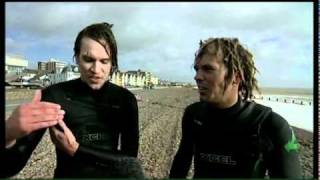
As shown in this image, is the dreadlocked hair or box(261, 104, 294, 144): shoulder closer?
box(261, 104, 294, 144): shoulder

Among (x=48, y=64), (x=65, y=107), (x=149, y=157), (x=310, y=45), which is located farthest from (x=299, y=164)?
(x=48, y=64)

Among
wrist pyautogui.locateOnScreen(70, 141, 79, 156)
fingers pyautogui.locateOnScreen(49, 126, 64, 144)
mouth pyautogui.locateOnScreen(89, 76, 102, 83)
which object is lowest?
wrist pyautogui.locateOnScreen(70, 141, 79, 156)

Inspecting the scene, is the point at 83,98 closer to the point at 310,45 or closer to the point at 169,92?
the point at 169,92

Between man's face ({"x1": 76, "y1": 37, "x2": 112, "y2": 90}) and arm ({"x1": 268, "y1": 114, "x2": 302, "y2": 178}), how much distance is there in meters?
1.15

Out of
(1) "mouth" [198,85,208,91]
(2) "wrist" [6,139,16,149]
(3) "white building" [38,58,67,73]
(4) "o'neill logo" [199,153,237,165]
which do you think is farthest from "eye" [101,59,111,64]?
(4) "o'neill logo" [199,153,237,165]

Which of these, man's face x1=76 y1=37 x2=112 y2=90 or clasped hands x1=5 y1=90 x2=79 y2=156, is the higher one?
man's face x1=76 y1=37 x2=112 y2=90

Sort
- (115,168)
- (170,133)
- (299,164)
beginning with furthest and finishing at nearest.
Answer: (170,133) → (115,168) → (299,164)

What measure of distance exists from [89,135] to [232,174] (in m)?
0.97

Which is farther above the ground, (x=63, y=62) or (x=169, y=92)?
(x=63, y=62)

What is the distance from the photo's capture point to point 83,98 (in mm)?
2645

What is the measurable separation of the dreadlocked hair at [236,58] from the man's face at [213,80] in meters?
0.03

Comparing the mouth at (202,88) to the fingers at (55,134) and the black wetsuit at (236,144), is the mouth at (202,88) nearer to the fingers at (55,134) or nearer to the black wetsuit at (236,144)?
the black wetsuit at (236,144)

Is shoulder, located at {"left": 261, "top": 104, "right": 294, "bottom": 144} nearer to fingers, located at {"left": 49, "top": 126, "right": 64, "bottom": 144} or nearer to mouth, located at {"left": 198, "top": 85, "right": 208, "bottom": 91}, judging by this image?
mouth, located at {"left": 198, "top": 85, "right": 208, "bottom": 91}

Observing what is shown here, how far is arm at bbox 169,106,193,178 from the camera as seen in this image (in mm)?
2629
